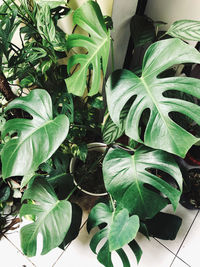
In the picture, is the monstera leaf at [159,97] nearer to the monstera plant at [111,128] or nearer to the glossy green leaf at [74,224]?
the monstera plant at [111,128]

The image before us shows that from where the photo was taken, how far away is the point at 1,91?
98 cm

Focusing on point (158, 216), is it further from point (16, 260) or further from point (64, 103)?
point (16, 260)

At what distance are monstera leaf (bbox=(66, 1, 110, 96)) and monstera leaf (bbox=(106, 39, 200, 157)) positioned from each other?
0.07m

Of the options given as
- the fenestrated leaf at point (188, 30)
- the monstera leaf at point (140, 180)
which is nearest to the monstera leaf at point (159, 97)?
the monstera leaf at point (140, 180)

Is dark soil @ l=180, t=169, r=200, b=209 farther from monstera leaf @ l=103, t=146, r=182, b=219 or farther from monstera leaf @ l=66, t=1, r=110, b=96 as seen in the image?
monstera leaf @ l=66, t=1, r=110, b=96

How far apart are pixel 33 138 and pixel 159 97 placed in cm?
43

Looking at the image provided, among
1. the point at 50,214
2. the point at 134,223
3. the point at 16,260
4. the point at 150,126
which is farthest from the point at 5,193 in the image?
the point at 150,126

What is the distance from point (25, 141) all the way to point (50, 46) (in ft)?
1.39

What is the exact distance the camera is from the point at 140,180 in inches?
30.8

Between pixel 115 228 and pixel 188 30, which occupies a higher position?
pixel 188 30

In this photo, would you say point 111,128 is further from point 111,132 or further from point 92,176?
point 92,176

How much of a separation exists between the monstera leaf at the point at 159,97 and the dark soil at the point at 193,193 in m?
0.79

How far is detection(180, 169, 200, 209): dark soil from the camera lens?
134 cm

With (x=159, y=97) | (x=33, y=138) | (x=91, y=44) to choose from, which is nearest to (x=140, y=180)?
(x=159, y=97)
